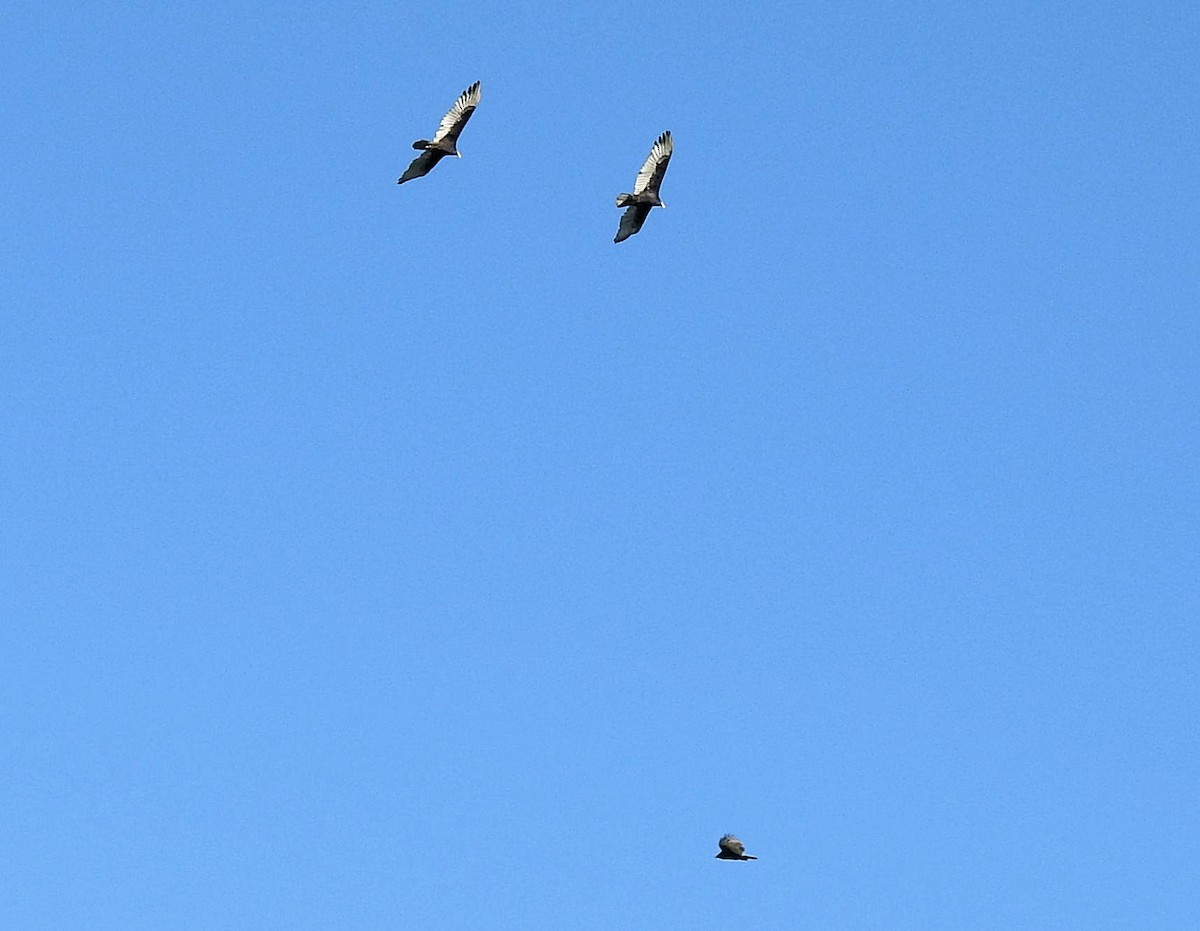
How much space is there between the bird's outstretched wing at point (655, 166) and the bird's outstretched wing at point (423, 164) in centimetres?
804

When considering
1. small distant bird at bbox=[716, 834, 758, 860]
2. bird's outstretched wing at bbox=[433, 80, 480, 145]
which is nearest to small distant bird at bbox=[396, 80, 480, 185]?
bird's outstretched wing at bbox=[433, 80, 480, 145]

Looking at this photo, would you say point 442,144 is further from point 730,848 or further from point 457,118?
point 730,848

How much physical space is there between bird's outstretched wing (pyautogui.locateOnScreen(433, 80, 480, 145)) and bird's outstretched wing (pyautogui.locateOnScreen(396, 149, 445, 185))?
567 mm

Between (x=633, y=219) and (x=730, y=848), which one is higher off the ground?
(x=633, y=219)

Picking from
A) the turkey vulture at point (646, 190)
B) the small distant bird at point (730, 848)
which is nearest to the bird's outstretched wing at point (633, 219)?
the turkey vulture at point (646, 190)

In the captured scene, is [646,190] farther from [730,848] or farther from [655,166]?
[730,848]

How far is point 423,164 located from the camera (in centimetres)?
8575

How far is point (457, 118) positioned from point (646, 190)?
8.19 m

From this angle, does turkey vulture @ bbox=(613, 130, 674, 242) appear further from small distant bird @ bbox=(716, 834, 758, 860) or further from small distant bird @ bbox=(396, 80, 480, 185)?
small distant bird @ bbox=(716, 834, 758, 860)

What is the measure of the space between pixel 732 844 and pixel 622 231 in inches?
993

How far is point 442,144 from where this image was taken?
85562 mm

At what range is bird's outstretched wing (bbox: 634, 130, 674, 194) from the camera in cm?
8538

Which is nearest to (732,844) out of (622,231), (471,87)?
(622,231)

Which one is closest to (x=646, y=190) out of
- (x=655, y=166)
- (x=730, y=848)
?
(x=655, y=166)
